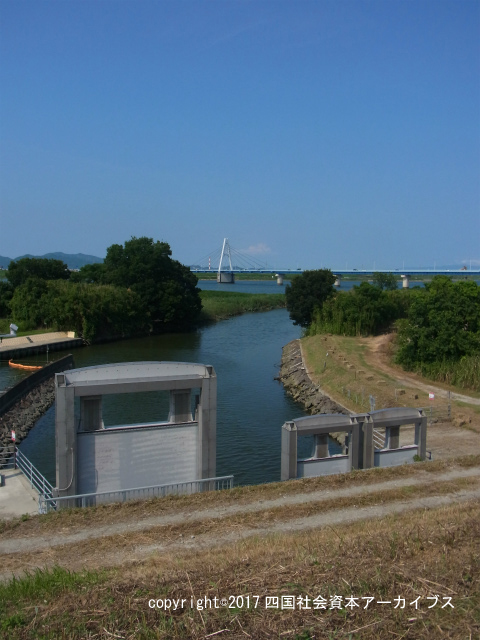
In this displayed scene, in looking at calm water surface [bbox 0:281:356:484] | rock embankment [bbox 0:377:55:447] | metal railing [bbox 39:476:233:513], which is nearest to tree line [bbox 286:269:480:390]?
calm water surface [bbox 0:281:356:484]

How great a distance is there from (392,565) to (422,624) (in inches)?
46.7

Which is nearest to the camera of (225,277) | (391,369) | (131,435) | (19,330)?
(131,435)

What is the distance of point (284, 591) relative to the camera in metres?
6.25

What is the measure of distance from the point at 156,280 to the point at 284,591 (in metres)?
53.4

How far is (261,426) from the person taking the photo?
23.4 metres

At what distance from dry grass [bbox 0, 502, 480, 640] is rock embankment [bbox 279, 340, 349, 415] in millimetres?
17117

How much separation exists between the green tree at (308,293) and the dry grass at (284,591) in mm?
38823

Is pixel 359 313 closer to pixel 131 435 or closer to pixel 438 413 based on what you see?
pixel 438 413

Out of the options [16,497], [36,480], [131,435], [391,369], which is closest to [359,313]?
[391,369]

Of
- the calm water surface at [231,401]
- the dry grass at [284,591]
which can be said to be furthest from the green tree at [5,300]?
the dry grass at [284,591]

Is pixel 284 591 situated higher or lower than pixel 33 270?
lower

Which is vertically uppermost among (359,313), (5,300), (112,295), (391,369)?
(112,295)

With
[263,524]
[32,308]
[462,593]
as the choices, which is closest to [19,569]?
[263,524]

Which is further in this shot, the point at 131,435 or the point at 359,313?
the point at 359,313
